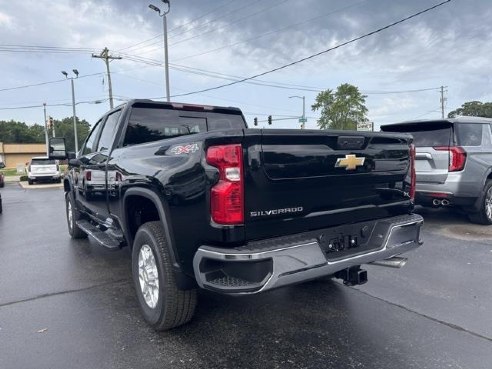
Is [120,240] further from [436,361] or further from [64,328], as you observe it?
[436,361]

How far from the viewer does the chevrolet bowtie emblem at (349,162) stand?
296 cm

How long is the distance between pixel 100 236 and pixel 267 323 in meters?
2.44

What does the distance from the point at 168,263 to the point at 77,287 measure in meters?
2.02

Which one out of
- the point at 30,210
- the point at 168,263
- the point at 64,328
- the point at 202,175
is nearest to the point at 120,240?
the point at 64,328

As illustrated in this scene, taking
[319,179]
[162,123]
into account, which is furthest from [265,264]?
[162,123]

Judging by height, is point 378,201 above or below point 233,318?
above

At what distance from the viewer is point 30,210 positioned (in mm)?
11531

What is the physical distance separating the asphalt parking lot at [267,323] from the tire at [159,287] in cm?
16

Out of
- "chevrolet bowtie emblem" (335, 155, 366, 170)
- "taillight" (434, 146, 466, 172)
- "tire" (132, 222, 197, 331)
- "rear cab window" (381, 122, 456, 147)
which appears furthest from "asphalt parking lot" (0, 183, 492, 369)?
"rear cab window" (381, 122, 456, 147)

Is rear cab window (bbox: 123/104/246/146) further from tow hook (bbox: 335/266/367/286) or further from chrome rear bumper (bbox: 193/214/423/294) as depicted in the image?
tow hook (bbox: 335/266/367/286)

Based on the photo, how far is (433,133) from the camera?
6.99 m

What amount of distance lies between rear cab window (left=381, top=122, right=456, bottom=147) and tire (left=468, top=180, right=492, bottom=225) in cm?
119

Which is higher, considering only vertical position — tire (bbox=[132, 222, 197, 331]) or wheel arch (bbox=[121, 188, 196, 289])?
wheel arch (bbox=[121, 188, 196, 289])

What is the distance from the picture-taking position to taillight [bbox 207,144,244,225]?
2500 millimetres
